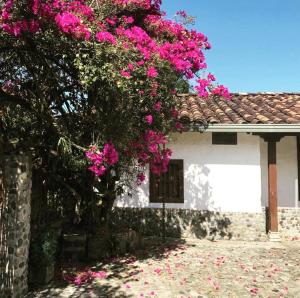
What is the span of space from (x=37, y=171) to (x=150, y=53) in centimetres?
314

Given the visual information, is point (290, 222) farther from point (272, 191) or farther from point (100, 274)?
point (100, 274)

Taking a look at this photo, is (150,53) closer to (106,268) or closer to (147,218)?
(106,268)

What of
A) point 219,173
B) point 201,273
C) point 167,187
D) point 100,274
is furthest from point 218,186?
point 100,274

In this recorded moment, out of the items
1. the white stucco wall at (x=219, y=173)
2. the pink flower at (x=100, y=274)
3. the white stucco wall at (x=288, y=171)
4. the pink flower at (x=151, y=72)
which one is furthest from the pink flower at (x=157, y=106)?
the white stucco wall at (x=288, y=171)

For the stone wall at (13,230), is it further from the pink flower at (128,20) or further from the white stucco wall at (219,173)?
the white stucco wall at (219,173)

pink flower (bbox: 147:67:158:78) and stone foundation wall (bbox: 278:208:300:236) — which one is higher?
Answer: pink flower (bbox: 147:67:158:78)

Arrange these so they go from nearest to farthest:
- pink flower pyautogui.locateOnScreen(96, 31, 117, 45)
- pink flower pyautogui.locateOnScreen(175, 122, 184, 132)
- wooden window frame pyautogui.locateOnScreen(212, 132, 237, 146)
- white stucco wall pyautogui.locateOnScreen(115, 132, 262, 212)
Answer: pink flower pyautogui.locateOnScreen(96, 31, 117, 45) < pink flower pyautogui.locateOnScreen(175, 122, 184, 132) < white stucco wall pyautogui.locateOnScreen(115, 132, 262, 212) < wooden window frame pyautogui.locateOnScreen(212, 132, 237, 146)

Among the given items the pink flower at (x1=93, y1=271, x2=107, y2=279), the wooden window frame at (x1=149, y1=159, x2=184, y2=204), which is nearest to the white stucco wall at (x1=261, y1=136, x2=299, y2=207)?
the wooden window frame at (x1=149, y1=159, x2=184, y2=204)

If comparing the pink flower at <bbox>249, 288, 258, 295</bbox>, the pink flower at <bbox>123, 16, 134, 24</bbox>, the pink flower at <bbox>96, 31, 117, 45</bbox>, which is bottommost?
the pink flower at <bbox>249, 288, 258, 295</bbox>

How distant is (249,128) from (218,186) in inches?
72.9

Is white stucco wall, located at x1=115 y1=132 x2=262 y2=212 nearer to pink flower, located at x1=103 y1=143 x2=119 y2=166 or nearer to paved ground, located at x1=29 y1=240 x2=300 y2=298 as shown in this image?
paved ground, located at x1=29 y1=240 x2=300 y2=298

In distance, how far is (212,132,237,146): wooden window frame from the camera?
34.7 ft

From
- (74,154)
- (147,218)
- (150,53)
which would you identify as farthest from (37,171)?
(147,218)

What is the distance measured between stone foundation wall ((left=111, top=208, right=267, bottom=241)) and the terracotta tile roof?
8.27 feet
